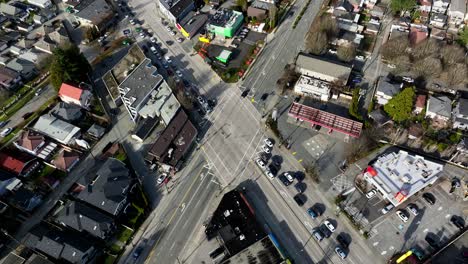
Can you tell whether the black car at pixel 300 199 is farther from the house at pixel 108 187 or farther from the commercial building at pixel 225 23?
the commercial building at pixel 225 23

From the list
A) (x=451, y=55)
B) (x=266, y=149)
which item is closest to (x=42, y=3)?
(x=266, y=149)

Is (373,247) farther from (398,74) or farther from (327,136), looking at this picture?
(398,74)

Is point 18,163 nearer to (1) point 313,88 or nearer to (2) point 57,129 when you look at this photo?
(2) point 57,129

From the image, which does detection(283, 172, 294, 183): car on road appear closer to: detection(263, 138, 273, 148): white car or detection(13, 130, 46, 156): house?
detection(263, 138, 273, 148): white car

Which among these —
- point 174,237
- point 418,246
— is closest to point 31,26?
point 174,237

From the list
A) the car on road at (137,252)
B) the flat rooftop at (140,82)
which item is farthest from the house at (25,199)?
the flat rooftop at (140,82)

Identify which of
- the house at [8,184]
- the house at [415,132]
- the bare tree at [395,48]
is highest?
the house at [8,184]
